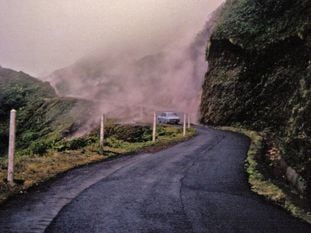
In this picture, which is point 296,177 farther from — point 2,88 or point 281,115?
point 2,88

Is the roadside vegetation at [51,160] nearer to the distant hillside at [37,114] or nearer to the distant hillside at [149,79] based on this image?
the distant hillside at [37,114]

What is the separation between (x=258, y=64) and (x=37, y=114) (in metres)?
21.1

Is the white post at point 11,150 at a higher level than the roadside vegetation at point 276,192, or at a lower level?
higher

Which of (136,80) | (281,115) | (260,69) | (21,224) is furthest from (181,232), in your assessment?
(136,80)

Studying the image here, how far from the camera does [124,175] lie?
1090 cm

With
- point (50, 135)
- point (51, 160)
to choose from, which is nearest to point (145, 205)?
point (51, 160)

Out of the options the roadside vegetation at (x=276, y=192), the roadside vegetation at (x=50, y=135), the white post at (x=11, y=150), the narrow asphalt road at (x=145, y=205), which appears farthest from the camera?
the roadside vegetation at (x=50, y=135)

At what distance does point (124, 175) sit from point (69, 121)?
82.6 ft

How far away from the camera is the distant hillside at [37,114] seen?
3381 cm

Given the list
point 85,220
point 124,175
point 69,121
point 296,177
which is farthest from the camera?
point 69,121

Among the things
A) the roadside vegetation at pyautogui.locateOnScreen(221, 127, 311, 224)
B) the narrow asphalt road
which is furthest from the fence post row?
the roadside vegetation at pyautogui.locateOnScreen(221, 127, 311, 224)

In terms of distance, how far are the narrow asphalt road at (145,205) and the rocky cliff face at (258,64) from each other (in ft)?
38.6

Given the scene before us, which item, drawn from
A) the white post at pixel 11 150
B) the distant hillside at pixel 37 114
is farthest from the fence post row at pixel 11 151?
the distant hillside at pixel 37 114

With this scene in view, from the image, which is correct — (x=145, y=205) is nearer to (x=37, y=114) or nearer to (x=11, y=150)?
(x=11, y=150)
